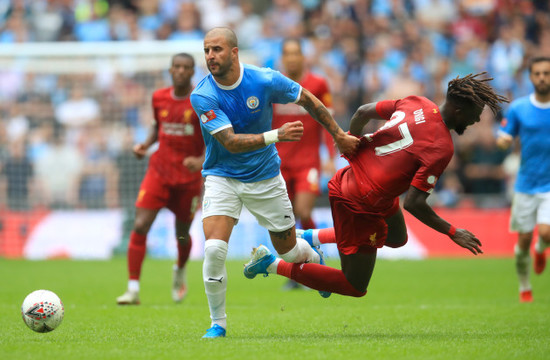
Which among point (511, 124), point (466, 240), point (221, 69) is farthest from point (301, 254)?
point (511, 124)

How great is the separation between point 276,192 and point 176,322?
5.87 ft

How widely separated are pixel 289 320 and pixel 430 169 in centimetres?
249

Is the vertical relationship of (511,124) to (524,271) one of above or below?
above

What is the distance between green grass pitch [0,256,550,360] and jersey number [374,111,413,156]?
1.67 meters

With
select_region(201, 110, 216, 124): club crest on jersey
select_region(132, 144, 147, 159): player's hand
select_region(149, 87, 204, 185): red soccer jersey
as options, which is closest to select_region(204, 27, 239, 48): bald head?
select_region(201, 110, 216, 124): club crest on jersey

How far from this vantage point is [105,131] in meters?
17.0

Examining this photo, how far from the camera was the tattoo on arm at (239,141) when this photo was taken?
679 cm

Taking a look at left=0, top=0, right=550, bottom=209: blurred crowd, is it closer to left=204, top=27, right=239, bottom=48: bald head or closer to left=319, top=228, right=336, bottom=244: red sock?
left=319, top=228, right=336, bottom=244: red sock

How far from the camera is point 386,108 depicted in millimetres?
7559

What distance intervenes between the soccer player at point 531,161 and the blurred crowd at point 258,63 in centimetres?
716

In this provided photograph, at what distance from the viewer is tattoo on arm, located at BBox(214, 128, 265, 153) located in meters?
6.79

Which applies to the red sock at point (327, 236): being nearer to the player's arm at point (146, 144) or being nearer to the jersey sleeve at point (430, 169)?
the jersey sleeve at point (430, 169)

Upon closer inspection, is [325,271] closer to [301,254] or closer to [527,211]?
[301,254]

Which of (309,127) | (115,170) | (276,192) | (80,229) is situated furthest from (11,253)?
(276,192)
